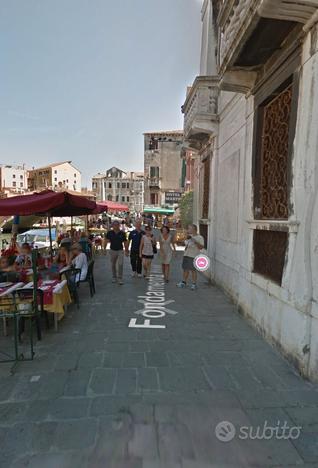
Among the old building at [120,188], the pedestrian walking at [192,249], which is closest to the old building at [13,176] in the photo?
the old building at [120,188]

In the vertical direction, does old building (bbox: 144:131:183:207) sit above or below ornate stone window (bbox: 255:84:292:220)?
above

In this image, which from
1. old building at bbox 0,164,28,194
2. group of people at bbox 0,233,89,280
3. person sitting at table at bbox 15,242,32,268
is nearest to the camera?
group of people at bbox 0,233,89,280

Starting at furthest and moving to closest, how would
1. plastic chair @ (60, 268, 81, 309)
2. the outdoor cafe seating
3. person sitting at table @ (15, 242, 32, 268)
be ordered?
person sitting at table @ (15, 242, 32, 268)
plastic chair @ (60, 268, 81, 309)
the outdoor cafe seating

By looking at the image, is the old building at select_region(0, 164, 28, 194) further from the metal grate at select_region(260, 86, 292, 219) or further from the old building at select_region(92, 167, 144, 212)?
the metal grate at select_region(260, 86, 292, 219)

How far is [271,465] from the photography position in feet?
6.95

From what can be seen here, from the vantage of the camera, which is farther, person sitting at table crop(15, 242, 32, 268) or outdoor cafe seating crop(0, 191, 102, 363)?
person sitting at table crop(15, 242, 32, 268)

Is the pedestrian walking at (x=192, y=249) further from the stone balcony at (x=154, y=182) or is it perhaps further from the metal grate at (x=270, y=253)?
the stone balcony at (x=154, y=182)

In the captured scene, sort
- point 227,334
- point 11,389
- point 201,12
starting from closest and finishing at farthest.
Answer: point 11,389 → point 227,334 → point 201,12

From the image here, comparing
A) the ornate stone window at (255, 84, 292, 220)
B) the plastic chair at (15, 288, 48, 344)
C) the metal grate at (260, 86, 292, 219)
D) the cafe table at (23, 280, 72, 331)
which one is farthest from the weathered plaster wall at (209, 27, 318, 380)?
the plastic chair at (15, 288, 48, 344)

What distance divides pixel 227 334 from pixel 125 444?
2684 mm

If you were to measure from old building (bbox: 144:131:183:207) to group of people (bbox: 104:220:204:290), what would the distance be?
34.8 metres

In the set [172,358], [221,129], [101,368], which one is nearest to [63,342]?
[101,368]

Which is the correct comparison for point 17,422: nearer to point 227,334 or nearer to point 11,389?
point 11,389

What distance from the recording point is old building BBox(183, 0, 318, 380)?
10.8ft
